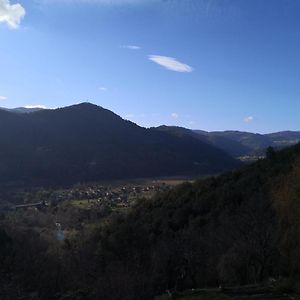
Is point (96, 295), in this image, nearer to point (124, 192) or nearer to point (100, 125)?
point (124, 192)

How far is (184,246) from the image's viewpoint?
109 ft

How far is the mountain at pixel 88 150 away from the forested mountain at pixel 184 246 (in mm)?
68823

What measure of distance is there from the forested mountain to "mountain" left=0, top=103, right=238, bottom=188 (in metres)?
68.8

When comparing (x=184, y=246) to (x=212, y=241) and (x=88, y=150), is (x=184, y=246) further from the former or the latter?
(x=88, y=150)

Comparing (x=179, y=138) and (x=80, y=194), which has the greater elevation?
(x=179, y=138)

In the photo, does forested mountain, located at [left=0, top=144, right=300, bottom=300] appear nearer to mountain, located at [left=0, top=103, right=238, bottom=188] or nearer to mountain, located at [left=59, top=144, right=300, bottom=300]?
mountain, located at [left=59, top=144, right=300, bottom=300]

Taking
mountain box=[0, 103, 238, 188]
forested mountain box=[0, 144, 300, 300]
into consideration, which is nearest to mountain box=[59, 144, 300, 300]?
forested mountain box=[0, 144, 300, 300]

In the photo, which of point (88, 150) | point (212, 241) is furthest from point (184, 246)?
point (88, 150)

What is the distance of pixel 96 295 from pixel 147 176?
127m

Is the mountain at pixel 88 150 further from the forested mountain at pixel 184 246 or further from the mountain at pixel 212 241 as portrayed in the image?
the mountain at pixel 212 241

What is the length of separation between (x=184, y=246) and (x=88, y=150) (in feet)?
379

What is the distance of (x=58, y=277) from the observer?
36.5 m

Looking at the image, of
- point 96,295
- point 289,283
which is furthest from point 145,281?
point 289,283

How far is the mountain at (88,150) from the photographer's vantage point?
126 meters
